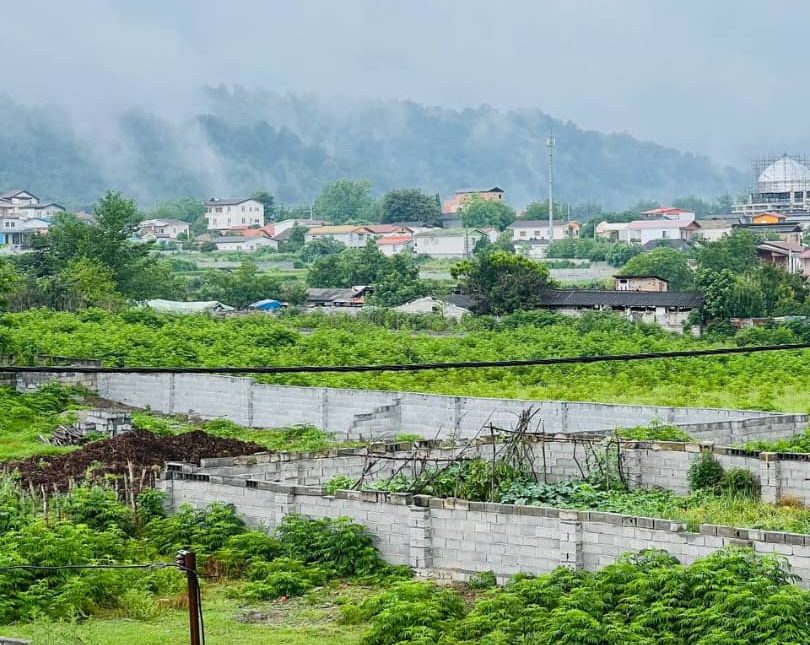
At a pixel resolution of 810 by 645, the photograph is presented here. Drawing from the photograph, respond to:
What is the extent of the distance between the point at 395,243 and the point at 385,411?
95.2 meters

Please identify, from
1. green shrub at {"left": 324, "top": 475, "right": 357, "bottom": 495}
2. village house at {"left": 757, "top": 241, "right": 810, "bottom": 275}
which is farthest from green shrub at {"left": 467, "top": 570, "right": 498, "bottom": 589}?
village house at {"left": 757, "top": 241, "right": 810, "bottom": 275}

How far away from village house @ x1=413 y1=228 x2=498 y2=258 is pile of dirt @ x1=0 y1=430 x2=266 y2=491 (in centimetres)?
9361

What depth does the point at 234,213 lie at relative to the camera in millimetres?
175250

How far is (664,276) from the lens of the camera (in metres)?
81.5

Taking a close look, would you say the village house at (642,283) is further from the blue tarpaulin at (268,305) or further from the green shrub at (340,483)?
the green shrub at (340,483)

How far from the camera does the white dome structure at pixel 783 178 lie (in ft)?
529

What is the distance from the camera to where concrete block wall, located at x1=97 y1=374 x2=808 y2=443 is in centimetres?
2952

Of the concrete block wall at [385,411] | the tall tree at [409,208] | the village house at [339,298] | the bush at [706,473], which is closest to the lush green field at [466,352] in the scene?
the concrete block wall at [385,411]

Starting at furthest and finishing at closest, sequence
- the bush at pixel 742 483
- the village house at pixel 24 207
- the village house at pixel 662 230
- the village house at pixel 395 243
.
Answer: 1. the village house at pixel 24 207
2. the village house at pixel 662 230
3. the village house at pixel 395 243
4. the bush at pixel 742 483

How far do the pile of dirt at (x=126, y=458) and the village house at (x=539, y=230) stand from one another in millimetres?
113715

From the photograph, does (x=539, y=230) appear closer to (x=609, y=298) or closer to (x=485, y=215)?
(x=485, y=215)

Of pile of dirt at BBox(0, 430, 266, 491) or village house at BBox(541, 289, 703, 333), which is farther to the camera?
village house at BBox(541, 289, 703, 333)

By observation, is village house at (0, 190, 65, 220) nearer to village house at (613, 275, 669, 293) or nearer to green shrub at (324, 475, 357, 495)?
village house at (613, 275, 669, 293)

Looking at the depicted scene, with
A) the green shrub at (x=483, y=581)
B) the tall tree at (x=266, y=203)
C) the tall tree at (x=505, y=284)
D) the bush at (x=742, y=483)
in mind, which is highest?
the tall tree at (x=266, y=203)
